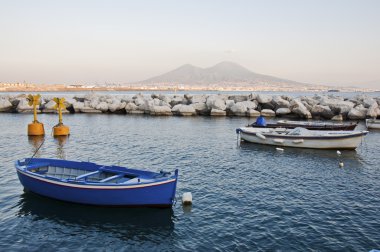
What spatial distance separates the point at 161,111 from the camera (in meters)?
61.6

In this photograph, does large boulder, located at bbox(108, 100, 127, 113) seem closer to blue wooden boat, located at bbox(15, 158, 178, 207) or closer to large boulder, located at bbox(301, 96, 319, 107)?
large boulder, located at bbox(301, 96, 319, 107)

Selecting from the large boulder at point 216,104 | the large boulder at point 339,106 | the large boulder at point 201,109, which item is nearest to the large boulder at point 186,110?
the large boulder at point 201,109

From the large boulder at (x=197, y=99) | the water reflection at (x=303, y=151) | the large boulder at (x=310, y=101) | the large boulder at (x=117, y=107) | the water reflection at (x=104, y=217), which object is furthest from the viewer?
the large boulder at (x=197, y=99)

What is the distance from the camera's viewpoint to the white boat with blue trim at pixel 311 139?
101 ft

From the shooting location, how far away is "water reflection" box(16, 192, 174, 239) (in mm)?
14070

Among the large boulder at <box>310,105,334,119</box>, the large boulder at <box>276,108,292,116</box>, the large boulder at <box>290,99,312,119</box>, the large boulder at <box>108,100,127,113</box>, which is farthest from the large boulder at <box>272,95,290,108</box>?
the large boulder at <box>108,100,127,113</box>

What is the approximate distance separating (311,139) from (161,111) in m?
35.2

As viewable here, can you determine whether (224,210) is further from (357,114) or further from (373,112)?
(373,112)

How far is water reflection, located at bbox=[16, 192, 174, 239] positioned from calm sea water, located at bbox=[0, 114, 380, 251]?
0.05 metres

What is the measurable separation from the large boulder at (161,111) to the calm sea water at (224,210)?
104 ft

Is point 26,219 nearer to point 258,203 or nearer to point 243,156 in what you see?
point 258,203

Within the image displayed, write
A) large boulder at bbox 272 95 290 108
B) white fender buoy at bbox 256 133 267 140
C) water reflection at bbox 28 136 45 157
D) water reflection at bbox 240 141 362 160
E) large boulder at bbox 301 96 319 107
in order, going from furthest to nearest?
large boulder at bbox 301 96 319 107, large boulder at bbox 272 95 290 108, white fender buoy at bbox 256 133 267 140, water reflection at bbox 28 136 45 157, water reflection at bbox 240 141 362 160

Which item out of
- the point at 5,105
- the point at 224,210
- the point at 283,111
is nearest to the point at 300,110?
the point at 283,111

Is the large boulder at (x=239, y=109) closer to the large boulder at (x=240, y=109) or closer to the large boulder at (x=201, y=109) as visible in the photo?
the large boulder at (x=240, y=109)
